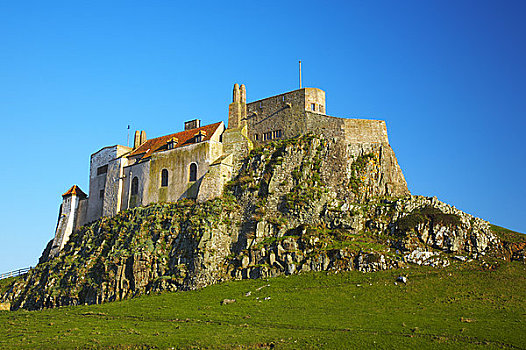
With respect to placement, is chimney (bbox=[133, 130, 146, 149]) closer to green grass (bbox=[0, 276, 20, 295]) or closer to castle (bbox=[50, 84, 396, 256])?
castle (bbox=[50, 84, 396, 256])

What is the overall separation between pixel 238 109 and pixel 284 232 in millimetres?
21178

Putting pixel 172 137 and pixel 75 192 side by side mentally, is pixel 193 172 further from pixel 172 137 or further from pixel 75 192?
pixel 75 192

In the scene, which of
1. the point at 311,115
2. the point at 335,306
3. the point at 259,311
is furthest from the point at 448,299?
the point at 311,115

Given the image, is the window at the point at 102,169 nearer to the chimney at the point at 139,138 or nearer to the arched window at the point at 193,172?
the chimney at the point at 139,138

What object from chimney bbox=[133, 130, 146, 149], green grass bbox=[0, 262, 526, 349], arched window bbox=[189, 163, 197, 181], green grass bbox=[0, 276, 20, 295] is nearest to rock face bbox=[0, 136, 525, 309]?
green grass bbox=[0, 262, 526, 349]

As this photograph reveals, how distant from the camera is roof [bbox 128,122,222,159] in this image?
3031 inches

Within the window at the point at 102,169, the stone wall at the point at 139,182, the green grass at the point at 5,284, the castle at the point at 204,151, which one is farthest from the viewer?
the window at the point at 102,169

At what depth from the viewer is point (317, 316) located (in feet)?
155

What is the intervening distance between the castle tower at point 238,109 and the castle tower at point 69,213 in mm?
30372

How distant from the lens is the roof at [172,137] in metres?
77.0

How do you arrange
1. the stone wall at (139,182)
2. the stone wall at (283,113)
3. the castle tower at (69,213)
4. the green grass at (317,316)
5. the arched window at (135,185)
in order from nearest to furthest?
the green grass at (317,316) → the stone wall at (283,113) → the stone wall at (139,182) → the arched window at (135,185) → the castle tower at (69,213)

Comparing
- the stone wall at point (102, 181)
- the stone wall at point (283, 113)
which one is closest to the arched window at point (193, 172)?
the stone wall at point (283, 113)

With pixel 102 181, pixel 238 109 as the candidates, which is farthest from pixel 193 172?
pixel 102 181

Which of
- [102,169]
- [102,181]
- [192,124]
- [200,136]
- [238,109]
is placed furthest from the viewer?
[102,169]
